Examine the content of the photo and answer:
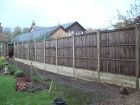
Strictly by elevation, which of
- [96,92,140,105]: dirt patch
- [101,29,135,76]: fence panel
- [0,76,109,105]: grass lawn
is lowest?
[0,76,109,105]: grass lawn

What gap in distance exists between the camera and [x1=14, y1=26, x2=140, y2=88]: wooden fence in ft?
38.0

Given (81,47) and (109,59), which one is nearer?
(109,59)

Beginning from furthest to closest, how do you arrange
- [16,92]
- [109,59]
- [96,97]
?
[109,59]
[16,92]
[96,97]

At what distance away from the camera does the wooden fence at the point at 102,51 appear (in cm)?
1158

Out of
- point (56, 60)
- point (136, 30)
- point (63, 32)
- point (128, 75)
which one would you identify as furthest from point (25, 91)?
point (63, 32)

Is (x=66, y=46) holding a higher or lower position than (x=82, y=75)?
higher

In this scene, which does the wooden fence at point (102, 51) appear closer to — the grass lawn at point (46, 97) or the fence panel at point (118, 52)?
the fence panel at point (118, 52)

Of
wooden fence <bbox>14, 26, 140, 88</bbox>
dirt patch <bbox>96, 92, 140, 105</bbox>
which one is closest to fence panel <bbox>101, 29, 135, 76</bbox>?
wooden fence <bbox>14, 26, 140, 88</bbox>

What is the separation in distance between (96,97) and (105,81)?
3060 millimetres

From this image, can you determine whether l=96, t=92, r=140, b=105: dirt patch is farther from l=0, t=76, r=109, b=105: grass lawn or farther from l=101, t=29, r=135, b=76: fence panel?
l=101, t=29, r=135, b=76: fence panel

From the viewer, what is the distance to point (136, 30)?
11.2m

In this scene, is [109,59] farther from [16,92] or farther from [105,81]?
[16,92]

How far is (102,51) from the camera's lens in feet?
44.7

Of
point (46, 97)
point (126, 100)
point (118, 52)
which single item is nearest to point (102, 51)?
point (118, 52)
